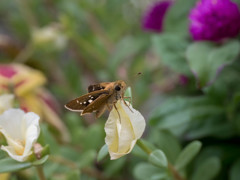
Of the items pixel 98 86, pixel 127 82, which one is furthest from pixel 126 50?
pixel 98 86

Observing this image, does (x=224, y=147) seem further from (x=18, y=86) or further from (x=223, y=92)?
(x=18, y=86)

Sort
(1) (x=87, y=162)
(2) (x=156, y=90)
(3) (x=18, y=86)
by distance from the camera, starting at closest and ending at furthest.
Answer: (1) (x=87, y=162) < (3) (x=18, y=86) < (2) (x=156, y=90)

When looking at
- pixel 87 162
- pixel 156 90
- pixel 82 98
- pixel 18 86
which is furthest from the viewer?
pixel 156 90

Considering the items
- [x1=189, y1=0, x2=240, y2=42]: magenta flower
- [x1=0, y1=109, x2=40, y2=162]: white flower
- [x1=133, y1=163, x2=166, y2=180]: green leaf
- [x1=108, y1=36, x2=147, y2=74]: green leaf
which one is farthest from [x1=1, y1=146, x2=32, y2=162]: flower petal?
[x1=108, y1=36, x2=147, y2=74]: green leaf

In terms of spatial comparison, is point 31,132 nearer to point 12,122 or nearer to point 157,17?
point 12,122

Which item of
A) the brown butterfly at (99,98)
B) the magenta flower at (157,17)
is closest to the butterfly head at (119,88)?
the brown butterfly at (99,98)

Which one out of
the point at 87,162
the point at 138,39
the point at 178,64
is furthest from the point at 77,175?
the point at 138,39
